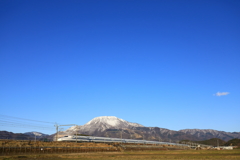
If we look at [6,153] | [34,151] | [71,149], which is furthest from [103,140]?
[6,153]

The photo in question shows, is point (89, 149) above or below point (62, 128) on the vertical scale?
below

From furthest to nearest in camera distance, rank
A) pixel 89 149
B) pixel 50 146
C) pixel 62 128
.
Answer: pixel 62 128
pixel 89 149
pixel 50 146

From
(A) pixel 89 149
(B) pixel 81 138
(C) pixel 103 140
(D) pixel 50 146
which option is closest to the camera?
(D) pixel 50 146

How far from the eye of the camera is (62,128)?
107750 millimetres

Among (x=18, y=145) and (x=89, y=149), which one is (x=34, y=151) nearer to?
(x=18, y=145)

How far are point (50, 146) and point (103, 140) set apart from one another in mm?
61270

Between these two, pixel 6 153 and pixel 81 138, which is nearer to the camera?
pixel 6 153

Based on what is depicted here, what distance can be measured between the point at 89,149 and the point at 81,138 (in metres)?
26.6

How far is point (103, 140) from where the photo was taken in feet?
452

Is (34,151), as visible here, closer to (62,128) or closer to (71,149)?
(71,149)

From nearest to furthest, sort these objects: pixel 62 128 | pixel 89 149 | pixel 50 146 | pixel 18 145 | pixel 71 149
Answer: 1. pixel 18 145
2. pixel 50 146
3. pixel 71 149
4. pixel 89 149
5. pixel 62 128

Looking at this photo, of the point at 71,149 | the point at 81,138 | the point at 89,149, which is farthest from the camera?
the point at 81,138

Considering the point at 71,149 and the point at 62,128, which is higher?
the point at 62,128

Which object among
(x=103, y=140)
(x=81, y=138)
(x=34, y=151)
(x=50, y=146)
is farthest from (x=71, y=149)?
(x=103, y=140)
